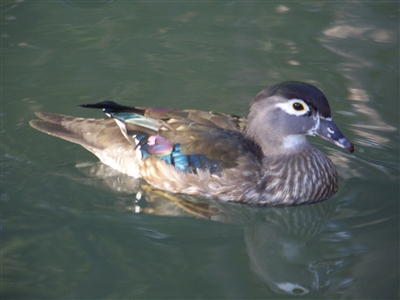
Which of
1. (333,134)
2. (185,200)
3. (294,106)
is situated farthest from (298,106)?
(185,200)

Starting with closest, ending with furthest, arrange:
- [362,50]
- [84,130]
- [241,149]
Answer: [241,149] → [84,130] → [362,50]

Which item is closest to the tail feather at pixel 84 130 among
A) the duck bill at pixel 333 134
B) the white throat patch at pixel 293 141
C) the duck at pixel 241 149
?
the duck at pixel 241 149

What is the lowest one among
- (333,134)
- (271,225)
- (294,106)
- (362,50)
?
(271,225)

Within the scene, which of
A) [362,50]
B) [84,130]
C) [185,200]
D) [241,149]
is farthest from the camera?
[362,50]

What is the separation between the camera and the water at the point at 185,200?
13.8 feet

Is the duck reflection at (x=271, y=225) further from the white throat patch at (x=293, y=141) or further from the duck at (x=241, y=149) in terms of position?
the white throat patch at (x=293, y=141)

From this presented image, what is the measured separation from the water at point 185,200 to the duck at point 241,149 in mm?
152

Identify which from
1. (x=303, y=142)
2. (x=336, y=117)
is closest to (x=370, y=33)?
(x=336, y=117)

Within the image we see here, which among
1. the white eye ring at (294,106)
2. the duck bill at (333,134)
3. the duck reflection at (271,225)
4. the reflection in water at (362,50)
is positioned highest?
the white eye ring at (294,106)

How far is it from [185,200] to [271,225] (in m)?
0.74

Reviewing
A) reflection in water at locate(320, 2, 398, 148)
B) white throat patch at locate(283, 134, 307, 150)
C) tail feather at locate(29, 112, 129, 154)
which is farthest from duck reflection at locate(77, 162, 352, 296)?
reflection in water at locate(320, 2, 398, 148)

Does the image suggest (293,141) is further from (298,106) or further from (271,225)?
(271,225)

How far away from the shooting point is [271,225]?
487 centimetres

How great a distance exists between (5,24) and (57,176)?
11.1 feet
